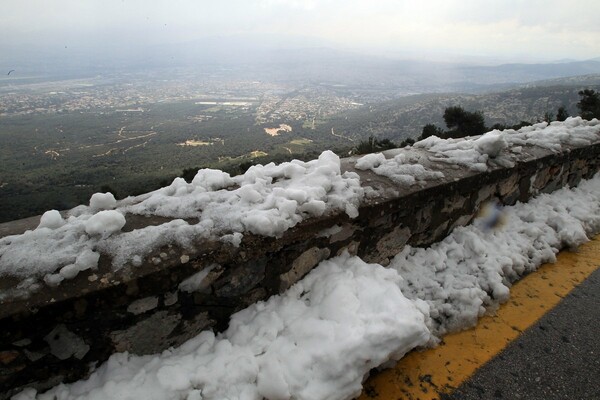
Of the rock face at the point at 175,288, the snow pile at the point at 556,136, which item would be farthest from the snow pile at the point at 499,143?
the rock face at the point at 175,288

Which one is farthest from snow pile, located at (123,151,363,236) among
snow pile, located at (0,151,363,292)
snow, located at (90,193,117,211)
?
snow, located at (90,193,117,211)

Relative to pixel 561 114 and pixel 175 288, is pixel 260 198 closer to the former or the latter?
pixel 175 288

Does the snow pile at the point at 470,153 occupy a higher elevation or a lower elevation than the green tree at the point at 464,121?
higher

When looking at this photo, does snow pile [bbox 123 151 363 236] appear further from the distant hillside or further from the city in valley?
the distant hillside

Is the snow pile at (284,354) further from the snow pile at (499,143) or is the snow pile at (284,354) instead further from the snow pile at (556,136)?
the snow pile at (556,136)

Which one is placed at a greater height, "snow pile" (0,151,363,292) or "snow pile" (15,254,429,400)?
"snow pile" (0,151,363,292)
